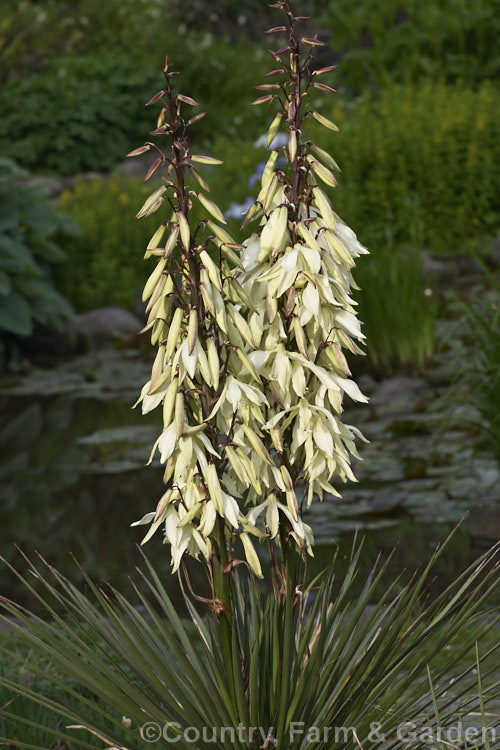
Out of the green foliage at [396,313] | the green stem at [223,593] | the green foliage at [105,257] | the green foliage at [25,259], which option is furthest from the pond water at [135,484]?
the green foliage at [105,257]

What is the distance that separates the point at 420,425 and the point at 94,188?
5.68 metres

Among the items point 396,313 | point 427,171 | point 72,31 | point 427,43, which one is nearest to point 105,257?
point 427,171

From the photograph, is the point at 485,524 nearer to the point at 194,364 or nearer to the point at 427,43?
the point at 194,364

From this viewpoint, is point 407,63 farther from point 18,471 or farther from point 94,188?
point 18,471

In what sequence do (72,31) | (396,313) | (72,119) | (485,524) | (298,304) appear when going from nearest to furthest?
(298,304) → (485,524) → (396,313) → (72,119) → (72,31)

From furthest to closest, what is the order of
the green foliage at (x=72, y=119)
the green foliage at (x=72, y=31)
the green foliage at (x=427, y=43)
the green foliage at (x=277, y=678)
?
1. the green foliage at (x=72, y=31)
2. the green foliage at (x=72, y=119)
3. the green foliage at (x=427, y=43)
4. the green foliage at (x=277, y=678)

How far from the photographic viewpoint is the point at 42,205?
28.7ft

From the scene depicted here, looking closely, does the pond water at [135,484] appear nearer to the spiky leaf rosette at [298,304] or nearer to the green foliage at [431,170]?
the spiky leaf rosette at [298,304]

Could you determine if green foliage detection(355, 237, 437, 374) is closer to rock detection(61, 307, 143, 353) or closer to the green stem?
rock detection(61, 307, 143, 353)

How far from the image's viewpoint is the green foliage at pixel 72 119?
13344 millimetres

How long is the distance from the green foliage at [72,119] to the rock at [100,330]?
4985mm

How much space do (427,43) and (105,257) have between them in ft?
19.2

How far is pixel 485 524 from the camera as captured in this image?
439 centimetres

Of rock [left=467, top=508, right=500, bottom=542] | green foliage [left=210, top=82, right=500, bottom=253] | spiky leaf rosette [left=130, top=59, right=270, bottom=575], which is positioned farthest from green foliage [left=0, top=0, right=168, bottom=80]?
spiky leaf rosette [left=130, top=59, right=270, bottom=575]
